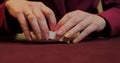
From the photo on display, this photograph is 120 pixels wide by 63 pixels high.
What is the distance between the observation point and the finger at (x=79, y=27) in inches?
27.7

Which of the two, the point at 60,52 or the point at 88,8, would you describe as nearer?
the point at 60,52

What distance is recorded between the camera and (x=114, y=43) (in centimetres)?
70

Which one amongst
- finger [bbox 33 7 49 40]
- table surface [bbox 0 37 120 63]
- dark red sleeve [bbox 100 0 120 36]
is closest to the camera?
table surface [bbox 0 37 120 63]

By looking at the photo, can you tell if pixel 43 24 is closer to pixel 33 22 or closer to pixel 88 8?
pixel 33 22

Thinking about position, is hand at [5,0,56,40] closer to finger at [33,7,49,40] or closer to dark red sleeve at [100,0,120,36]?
finger at [33,7,49,40]

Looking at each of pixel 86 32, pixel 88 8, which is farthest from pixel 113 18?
pixel 88 8

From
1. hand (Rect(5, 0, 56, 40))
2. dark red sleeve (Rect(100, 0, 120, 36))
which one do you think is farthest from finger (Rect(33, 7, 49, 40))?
dark red sleeve (Rect(100, 0, 120, 36))

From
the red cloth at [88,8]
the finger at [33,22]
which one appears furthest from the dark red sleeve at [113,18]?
the finger at [33,22]

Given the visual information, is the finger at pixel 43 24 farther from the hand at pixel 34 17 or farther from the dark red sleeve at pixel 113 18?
the dark red sleeve at pixel 113 18

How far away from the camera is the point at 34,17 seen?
0.70 m

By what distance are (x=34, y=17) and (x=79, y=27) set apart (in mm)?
127

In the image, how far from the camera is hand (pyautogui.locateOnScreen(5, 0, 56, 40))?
690mm

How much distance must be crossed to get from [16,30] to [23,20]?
99mm

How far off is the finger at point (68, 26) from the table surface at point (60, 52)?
0.04 meters
